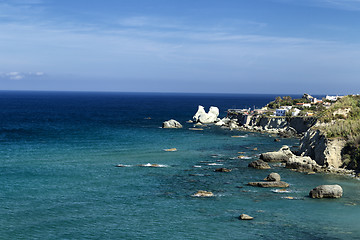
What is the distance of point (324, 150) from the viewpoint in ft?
254

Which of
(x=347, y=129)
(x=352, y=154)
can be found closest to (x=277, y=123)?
(x=347, y=129)

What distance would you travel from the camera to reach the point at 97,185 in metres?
62.4

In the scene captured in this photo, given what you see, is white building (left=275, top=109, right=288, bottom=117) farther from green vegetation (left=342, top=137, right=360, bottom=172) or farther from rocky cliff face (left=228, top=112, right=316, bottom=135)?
green vegetation (left=342, top=137, right=360, bottom=172)

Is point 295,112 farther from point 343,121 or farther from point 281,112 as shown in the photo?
point 343,121

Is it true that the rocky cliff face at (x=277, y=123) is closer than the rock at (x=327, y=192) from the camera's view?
No

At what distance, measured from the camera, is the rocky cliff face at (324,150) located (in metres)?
76.3

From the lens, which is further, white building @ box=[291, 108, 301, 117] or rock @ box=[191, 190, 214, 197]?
white building @ box=[291, 108, 301, 117]

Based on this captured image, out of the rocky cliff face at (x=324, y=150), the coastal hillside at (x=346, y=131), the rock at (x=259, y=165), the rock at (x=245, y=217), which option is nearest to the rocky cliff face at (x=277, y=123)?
Answer: the coastal hillside at (x=346, y=131)

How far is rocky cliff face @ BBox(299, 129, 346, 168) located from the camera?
7631 cm

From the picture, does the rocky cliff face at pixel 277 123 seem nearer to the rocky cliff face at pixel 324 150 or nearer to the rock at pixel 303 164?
the rocky cliff face at pixel 324 150

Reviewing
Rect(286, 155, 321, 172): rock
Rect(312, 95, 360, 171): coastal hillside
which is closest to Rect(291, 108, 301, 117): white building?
Rect(312, 95, 360, 171): coastal hillside

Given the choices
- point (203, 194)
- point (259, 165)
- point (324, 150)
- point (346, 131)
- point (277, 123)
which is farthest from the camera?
point (277, 123)

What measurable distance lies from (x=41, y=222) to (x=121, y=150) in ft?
163

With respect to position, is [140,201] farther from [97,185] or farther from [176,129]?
[176,129]
